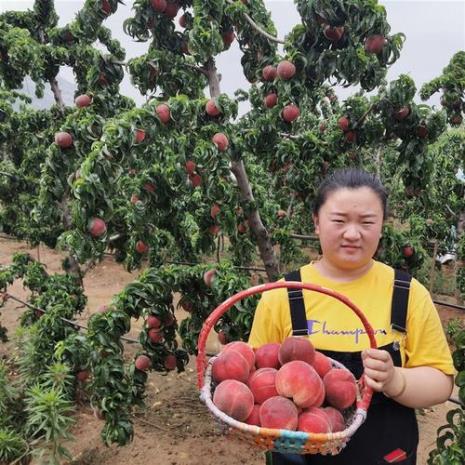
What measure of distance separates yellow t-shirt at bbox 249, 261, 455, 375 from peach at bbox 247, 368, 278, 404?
18 centimetres

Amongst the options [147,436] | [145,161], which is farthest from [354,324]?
[147,436]

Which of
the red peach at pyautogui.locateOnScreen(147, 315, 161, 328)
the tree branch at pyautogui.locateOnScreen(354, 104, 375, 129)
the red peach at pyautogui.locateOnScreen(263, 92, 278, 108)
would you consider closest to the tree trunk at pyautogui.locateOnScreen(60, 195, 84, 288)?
the red peach at pyautogui.locateOnScreen(147, 315, 161, 328)

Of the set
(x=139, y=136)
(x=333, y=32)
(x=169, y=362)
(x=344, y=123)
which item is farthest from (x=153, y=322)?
(x=333, y=32)

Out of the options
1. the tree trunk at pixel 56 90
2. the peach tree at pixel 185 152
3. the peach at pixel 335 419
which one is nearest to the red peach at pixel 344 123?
the peach tree at pixel 185 152

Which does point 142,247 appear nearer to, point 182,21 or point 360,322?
point 182,21

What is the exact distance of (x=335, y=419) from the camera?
116 cm

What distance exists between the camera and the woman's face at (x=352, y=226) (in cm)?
130

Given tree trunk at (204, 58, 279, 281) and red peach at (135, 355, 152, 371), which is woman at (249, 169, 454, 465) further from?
tree trunk at (204, 58, 279, 281)

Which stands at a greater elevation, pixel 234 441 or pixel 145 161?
pixel 145 161

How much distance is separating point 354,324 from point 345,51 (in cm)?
171

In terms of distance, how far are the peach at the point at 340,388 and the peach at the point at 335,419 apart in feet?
0.10

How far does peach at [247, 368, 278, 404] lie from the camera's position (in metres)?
1.21

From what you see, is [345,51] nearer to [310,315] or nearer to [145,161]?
[145,161]

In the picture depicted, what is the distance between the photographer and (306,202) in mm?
3418
